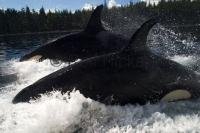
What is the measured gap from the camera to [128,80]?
34.6ft

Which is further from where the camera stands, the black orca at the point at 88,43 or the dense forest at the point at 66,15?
the dense forest at the point at 66,15

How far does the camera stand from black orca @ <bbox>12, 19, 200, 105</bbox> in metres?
10.5

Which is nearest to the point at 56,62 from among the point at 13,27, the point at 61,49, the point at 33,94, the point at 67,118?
the point at 61,49

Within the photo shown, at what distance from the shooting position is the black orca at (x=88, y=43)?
17.0m

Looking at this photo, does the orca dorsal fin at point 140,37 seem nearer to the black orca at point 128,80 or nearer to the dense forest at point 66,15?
the black orca at point 128,80

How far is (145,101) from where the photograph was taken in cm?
1046

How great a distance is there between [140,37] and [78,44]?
656 centimetres

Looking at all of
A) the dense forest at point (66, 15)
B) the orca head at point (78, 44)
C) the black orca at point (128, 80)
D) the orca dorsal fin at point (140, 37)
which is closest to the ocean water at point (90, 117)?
the black orca at point (128, 80)

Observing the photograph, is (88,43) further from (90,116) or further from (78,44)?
(90,116)

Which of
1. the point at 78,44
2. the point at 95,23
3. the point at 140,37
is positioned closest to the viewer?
the point at 140,37

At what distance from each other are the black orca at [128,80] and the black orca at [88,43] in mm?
5644

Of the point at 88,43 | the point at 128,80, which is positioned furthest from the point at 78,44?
the point at 128,80

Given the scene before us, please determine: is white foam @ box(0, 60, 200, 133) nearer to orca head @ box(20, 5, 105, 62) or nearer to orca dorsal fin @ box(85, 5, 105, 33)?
orca head @ box(20, 5, 105, 62)

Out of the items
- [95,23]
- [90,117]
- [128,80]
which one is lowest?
[90,117]
